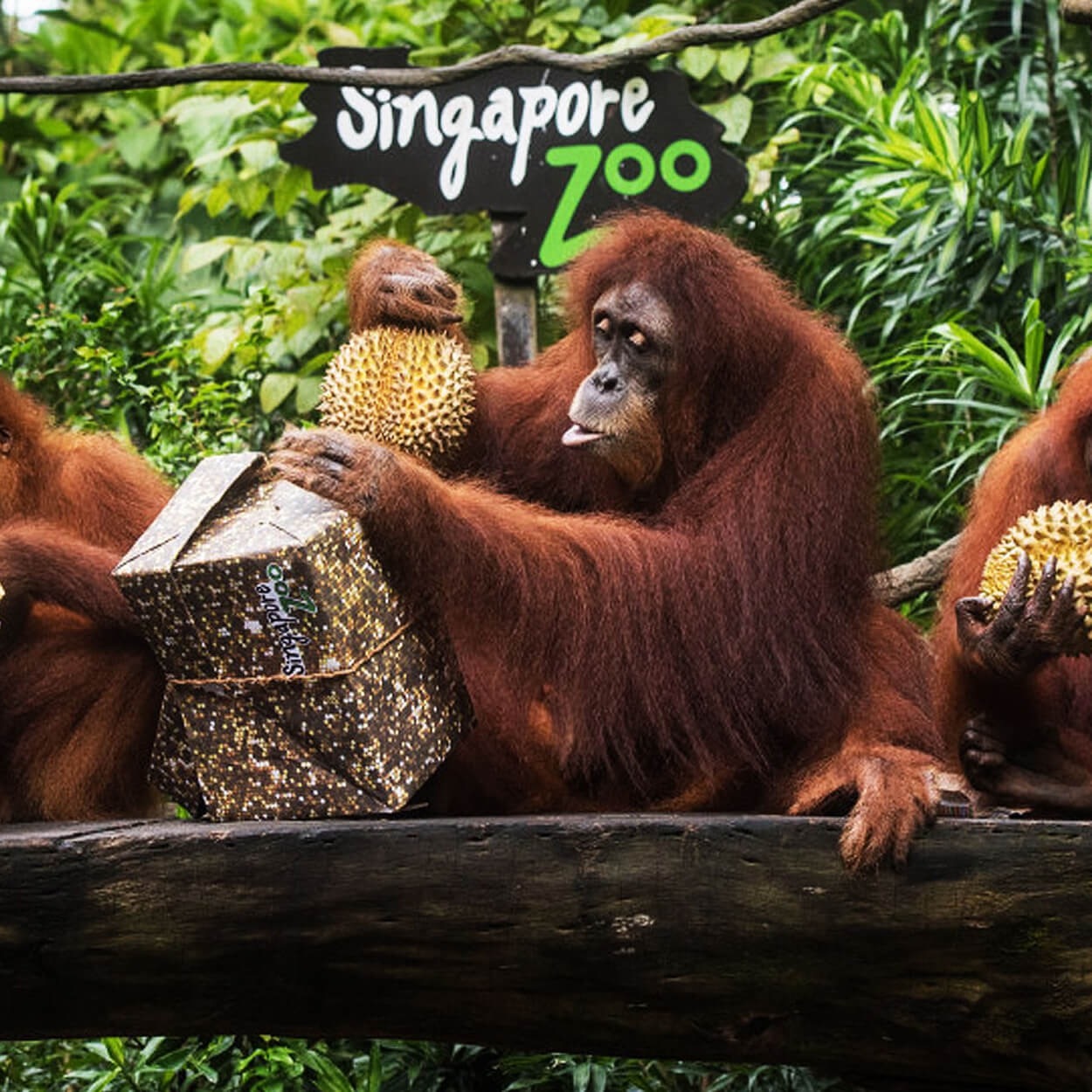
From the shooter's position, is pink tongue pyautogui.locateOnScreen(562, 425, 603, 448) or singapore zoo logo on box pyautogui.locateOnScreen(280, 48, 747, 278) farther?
singapore zoo logo on box pyautogui.locateOnScreen(280, 48, 747, 278)

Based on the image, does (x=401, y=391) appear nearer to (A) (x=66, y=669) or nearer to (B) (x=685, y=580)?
(B) (x=685, y=580)

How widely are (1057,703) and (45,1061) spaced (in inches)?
98.3

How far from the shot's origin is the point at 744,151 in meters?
5.38

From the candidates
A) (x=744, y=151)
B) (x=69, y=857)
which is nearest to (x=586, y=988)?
(x=69, y=857)

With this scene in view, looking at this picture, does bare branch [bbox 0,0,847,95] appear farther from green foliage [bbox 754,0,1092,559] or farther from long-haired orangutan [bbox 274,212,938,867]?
green foliage [bbox 754,0,1092,559]

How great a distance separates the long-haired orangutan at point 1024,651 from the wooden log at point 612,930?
0.25 meters

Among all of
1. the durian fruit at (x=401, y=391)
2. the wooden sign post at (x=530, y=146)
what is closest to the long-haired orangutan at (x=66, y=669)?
the durian fruit at (x=401, y=391)

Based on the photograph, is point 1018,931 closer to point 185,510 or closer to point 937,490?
point 185,510

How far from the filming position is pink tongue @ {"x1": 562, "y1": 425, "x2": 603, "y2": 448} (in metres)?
2.90

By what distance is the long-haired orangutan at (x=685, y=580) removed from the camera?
272 centimetres

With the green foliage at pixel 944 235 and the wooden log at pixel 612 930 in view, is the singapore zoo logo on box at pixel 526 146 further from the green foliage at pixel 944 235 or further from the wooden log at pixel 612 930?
the wooden log at pixel 612 930

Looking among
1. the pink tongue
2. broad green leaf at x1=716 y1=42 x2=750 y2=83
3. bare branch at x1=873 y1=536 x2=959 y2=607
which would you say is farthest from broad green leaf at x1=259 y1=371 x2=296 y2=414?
the pink tongue

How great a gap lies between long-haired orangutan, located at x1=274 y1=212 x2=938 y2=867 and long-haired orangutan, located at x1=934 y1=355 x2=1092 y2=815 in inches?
4.2

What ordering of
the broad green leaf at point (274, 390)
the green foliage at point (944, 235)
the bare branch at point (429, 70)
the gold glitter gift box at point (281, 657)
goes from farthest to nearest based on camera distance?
the broad green leaf at point (274, 390), the green foliage at point (944, 235), the bare branch at point (429, 70), the gold glitter gift box at point (281, 657)
